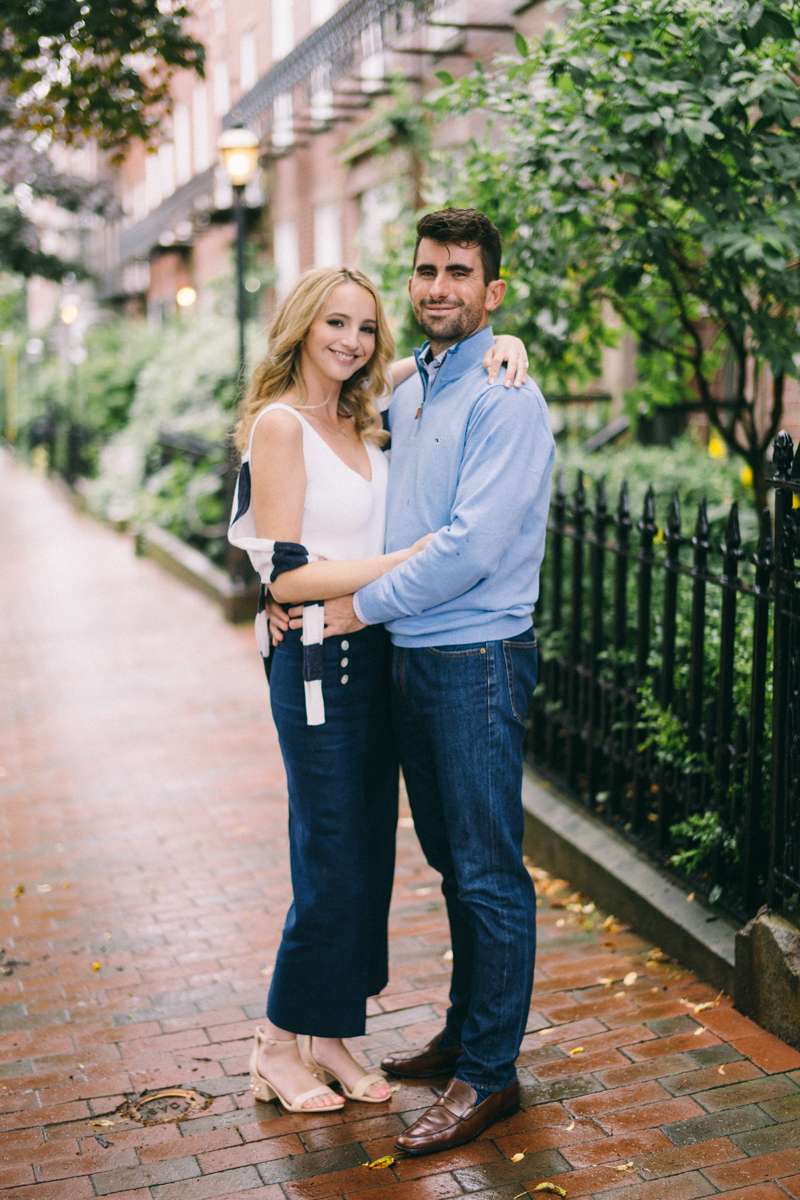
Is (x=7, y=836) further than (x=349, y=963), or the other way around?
(x=7, y=836)

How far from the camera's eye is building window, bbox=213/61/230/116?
1956 centimetres

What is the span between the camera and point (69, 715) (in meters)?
7.07

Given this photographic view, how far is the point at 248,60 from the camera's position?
717 inches

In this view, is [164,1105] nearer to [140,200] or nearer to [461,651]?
[461,651]

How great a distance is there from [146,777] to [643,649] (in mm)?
2844

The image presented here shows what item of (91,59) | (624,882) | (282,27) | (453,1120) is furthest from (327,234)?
(453,1120)

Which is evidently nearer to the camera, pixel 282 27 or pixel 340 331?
pixel 340 331

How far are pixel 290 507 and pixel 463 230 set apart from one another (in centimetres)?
78

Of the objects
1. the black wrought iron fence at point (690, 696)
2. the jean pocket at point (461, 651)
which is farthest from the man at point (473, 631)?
the black wrought iron fence at point (690, 696)

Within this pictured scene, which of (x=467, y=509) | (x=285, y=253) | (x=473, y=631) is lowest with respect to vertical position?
(x=473, y=631)

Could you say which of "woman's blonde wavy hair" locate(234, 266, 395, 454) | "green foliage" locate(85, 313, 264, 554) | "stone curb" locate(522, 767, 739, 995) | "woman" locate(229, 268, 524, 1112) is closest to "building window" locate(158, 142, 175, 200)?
"green foliage" locate(85, 313, 264, 554)

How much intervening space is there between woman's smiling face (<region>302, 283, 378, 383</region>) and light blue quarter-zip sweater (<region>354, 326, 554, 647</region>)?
0.19 metres

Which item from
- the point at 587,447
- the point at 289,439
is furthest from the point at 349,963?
the point at 587,447

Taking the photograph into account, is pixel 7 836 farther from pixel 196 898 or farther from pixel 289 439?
pixel 289 439
